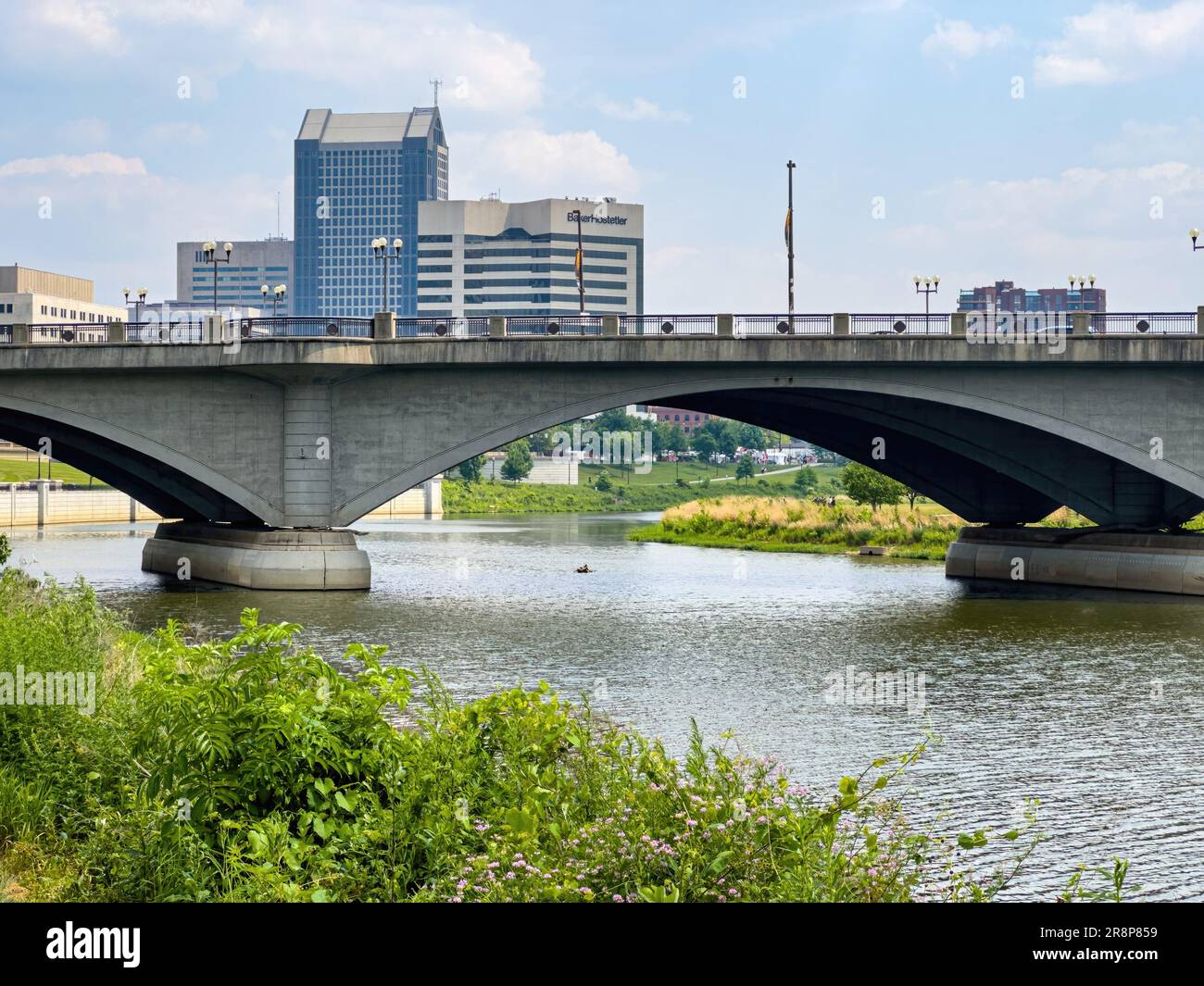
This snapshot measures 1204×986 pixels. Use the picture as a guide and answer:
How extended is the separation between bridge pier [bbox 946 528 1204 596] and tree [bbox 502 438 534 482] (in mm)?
120518

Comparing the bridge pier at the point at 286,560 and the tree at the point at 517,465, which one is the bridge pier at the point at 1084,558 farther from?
the tree at the point at 517,465

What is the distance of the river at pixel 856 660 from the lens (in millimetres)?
21375

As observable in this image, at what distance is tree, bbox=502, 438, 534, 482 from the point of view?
603ft

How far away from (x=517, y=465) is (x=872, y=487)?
315 feet

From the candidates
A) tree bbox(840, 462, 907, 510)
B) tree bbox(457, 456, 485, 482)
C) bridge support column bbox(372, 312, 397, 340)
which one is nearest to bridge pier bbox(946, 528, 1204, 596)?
tree bbox(840, 462, 907, 510)

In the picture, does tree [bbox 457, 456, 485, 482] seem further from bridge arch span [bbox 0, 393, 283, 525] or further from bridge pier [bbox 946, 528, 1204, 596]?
bridge pier [bbox 946, 528, 1204, 596]

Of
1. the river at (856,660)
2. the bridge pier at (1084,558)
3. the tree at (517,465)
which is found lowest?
the river at (856,660)

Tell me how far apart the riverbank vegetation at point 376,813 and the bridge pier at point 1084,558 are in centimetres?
3998

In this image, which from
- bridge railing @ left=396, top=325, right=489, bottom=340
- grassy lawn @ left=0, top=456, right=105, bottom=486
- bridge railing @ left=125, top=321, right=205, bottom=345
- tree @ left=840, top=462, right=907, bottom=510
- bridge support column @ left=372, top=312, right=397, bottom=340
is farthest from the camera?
grassy lawn @ left=0, top=456, right=105, bottom=486

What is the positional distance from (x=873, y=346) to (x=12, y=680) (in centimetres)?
3911

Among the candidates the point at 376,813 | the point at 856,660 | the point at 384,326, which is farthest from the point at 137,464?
the point at 376,813

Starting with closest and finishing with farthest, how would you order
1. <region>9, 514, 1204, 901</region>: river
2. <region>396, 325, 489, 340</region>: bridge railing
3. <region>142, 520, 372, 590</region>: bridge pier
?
<region>9, 514, 1204, 901</region>: river, <region>142, 520, 372, 590</region>: bridge pier, <region>396, 325, 489, 340</region>: bridge railing

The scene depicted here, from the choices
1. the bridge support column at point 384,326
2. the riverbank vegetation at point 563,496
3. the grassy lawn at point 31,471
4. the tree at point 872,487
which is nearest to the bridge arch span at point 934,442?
the bridge support column at point 384,326

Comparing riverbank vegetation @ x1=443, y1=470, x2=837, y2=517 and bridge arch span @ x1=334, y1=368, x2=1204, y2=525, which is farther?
riverbank vegetation @ x1=443, y1=470, x2=837, y2=517
